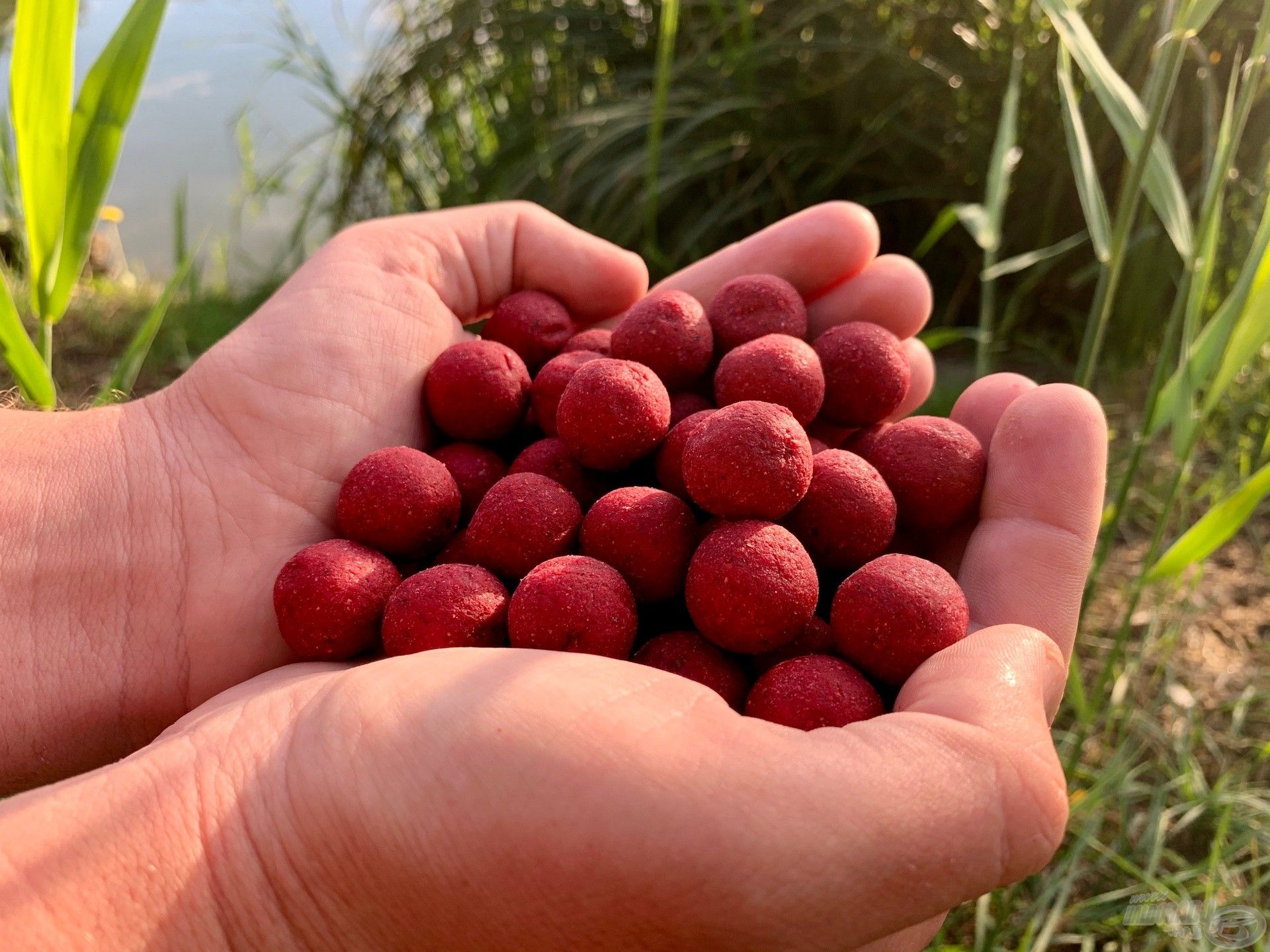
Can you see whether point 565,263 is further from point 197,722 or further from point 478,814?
point 478,814

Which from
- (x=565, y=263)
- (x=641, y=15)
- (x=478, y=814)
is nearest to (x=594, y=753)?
(x=478, y=814)

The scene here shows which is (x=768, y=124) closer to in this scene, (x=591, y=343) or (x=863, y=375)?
(x=591, y=343)

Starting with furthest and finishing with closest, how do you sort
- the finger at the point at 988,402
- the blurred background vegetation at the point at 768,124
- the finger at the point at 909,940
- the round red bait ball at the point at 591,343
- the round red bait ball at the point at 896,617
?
the blurred background vegetation at the point at 768,124
the round red bait ball at the point at 591,343
the finger at the point at 988,402
the round red bait ball at the point at 896,617
the finger at the point at 909,940

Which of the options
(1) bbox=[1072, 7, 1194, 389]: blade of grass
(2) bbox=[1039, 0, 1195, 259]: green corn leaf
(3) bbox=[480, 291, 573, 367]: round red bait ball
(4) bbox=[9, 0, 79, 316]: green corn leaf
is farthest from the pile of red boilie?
(4) bbox=[9, 0, 79, 316]: green corn leaf

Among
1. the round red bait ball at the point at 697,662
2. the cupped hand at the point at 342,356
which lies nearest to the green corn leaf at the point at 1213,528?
the cupped hand at the point at 342,356

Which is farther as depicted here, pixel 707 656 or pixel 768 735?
pixel 707 656

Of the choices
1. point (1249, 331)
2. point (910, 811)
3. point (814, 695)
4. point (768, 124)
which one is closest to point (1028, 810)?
point (910, 811)

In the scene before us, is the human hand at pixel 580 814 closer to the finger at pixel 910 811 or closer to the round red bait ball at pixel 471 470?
the finger at pixel 910 811
